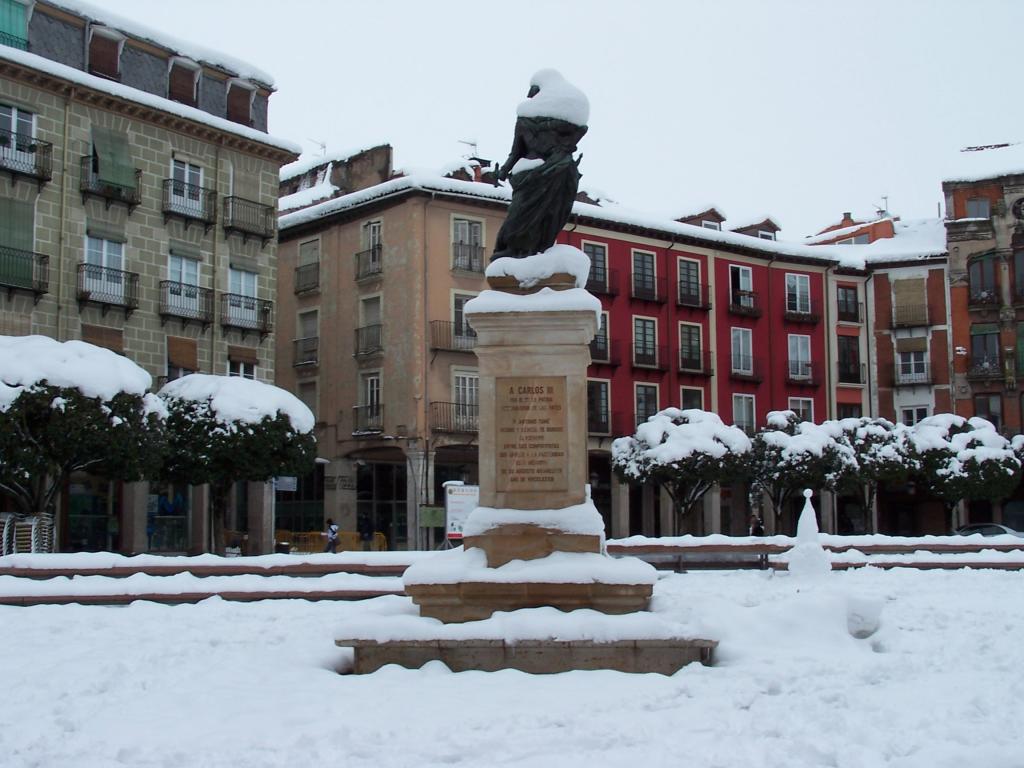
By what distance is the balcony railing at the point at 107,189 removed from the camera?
31.7 m

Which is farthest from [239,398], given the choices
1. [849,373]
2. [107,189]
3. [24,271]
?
[849,373]

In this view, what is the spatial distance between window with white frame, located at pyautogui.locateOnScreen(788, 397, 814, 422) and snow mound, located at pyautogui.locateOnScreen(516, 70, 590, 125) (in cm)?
3932

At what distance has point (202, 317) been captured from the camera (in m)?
34.1

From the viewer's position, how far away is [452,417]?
3919cm

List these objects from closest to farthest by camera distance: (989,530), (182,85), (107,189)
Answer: (107,189) < (182,85) < (989,530)

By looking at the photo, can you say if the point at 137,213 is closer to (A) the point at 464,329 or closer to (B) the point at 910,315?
(A) the point at 464,329

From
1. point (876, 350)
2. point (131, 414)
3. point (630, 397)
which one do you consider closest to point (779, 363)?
point (876, 350)

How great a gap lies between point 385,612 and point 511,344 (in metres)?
2.70

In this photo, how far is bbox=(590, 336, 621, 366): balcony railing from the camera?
43.7 metres

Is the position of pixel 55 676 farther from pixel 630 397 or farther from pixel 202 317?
pixel 630 397

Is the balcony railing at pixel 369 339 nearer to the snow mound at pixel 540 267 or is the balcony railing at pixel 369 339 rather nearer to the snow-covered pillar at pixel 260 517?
the snow-covered pillar at pixel 260 517

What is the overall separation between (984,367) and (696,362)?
42.9 ft

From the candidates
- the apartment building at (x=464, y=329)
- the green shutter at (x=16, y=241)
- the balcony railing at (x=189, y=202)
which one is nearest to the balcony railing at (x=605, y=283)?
the apartment building at (x=464, y=329)

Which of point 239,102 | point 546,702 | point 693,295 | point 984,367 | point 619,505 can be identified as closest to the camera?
point 546,702
